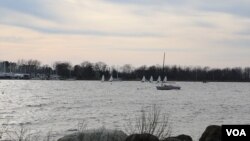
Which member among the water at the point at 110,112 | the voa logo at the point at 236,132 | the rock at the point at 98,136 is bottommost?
the water at the point at 110,112

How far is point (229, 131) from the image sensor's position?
6062mm

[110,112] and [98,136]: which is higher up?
[98,136]

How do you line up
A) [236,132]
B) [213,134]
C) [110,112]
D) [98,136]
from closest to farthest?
1. [236,132]
2. [98,136]
3. [213,134]
4. [110,112]

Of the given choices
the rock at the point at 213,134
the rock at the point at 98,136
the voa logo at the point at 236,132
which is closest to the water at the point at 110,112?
the rock at the point at 213,134

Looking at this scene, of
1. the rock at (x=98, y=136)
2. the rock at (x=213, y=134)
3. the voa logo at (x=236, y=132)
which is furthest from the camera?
the rock at (x=213, y=134)

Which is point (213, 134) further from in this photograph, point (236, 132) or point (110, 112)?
point (110, 112)

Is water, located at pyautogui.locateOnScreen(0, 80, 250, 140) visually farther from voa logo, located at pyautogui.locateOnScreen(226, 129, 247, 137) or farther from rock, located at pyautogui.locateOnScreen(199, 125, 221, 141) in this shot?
voa logo, located at pyautogui.locateOnScreen(226, 129, 247, 137)

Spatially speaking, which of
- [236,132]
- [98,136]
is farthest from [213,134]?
[236,132]

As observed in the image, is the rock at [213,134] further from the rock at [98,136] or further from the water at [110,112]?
the water at [110,112]

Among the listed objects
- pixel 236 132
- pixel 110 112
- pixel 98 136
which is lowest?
pixel 110 112

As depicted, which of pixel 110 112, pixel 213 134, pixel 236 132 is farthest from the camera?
pixel 110 112

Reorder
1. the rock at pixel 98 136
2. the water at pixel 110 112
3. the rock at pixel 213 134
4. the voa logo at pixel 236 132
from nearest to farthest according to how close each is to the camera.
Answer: the voa logo at pixel 236 132 < the rock at pixel 98 136 < the rock at pixel 213 134 < the water at pixel 110 112

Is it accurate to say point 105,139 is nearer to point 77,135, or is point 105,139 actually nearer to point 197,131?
point 77,135

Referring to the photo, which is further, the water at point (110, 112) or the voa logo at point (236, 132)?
the water at point (110, 112)
